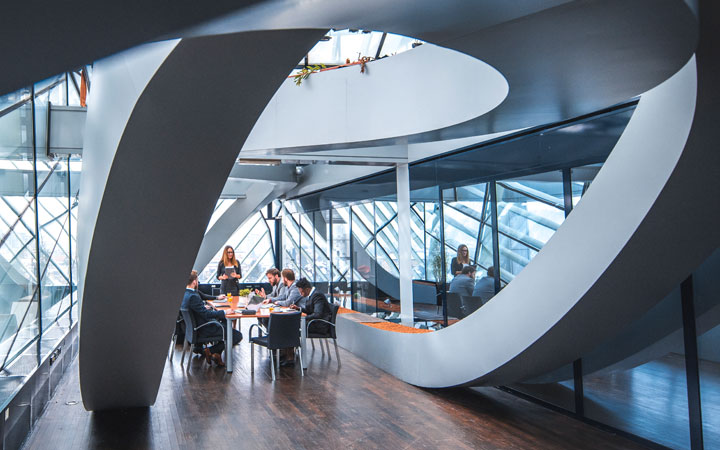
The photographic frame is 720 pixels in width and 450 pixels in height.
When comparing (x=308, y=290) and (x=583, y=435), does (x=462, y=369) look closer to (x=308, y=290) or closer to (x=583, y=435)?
(x=583, y=435)

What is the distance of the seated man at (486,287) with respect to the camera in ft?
23.8

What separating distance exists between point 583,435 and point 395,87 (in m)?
4.44

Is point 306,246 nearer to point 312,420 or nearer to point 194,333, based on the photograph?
point 194,333

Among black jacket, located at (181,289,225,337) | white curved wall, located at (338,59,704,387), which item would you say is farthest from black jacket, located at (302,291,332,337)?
white curved wall, located at (338,59,704,387)

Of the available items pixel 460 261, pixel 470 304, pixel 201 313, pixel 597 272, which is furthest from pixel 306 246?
pixel 597 272

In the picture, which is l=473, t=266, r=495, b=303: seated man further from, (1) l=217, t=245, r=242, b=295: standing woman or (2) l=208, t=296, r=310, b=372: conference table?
(1) l=217, t=245, r=242, b=295: standing woman

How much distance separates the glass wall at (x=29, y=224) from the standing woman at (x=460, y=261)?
18.2 ft

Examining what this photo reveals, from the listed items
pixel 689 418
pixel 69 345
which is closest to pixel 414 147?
pixel 689 418

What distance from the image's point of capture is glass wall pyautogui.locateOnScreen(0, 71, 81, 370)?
516 centimetres

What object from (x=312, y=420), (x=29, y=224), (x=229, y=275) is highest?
(x=29, y=224)

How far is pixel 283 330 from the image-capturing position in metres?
8.03

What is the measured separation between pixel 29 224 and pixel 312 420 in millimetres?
3916

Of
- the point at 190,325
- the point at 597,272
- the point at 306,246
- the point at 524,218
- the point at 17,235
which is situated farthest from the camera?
the point at 306,246

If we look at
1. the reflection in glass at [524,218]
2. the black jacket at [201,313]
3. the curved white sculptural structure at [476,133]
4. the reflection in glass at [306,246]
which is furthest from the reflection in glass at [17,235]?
the reflection in glass at [306,246]
